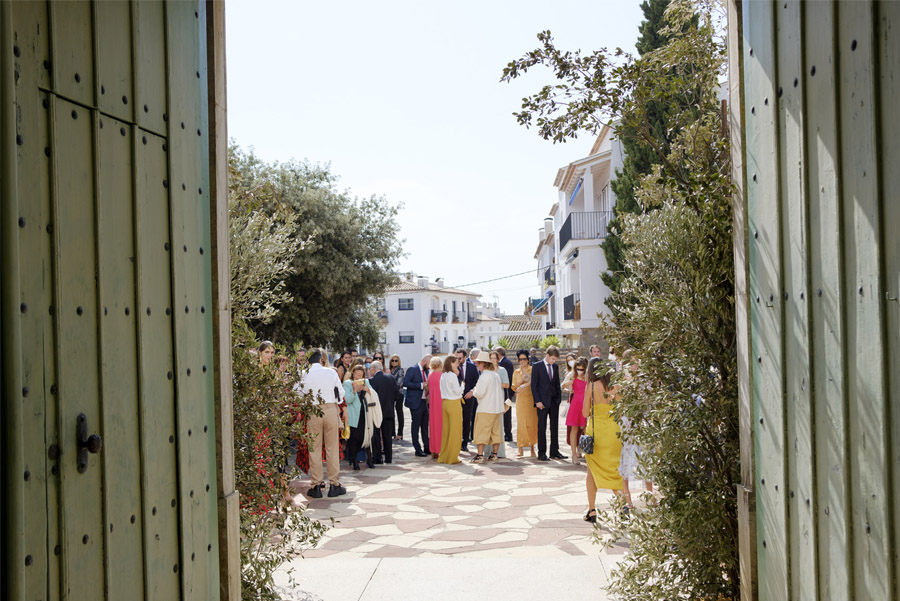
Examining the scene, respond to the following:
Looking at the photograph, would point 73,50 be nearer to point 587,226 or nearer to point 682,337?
point 682,337

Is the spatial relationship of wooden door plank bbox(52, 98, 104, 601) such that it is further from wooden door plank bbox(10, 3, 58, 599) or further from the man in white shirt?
the man in white shirt

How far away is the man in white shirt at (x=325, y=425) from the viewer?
944 centimetres

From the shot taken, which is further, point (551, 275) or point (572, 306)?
point (551, 275)

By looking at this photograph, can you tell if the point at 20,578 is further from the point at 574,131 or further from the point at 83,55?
the point at 574,131

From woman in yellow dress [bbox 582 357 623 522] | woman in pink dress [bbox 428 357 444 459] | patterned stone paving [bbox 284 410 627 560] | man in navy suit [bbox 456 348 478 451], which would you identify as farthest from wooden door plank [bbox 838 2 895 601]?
man in navy suit [bbox 456 348 478 451]

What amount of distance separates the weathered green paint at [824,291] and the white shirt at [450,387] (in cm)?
909

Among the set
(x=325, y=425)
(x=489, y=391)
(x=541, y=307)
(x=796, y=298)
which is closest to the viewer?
(x=796, y=298)

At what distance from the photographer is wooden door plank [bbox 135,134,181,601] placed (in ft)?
9.93

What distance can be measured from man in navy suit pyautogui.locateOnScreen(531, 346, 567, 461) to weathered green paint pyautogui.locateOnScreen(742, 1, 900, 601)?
8.86 m

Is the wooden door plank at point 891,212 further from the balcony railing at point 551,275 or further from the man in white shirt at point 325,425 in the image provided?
the balcony railing at point 551,275

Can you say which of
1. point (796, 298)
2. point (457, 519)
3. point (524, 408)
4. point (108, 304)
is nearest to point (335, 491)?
point (457, 519)

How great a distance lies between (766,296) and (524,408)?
9507 mm

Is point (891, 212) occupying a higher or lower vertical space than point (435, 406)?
higher

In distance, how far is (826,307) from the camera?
274 cm
